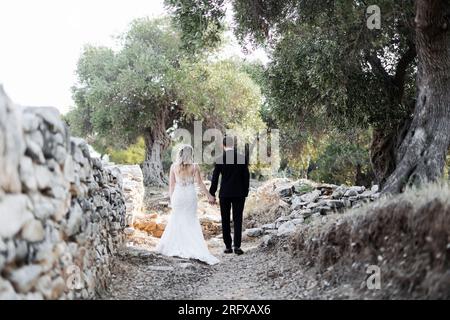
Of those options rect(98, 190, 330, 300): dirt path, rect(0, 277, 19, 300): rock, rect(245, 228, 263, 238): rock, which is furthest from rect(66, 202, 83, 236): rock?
rect(245, 228, 263, 238): rock

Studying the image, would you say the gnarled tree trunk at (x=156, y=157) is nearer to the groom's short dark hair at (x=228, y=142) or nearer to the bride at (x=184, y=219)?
the bride at (x=184, y=219)

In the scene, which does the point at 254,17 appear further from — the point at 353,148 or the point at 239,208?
the point at 353,148

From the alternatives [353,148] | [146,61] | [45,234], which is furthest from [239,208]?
[353,148]

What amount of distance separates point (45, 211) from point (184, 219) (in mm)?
5376

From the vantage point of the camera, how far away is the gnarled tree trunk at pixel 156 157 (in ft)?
81.6

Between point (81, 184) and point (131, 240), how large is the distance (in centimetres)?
575

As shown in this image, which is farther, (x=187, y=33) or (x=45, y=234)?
(x=187, y=33)

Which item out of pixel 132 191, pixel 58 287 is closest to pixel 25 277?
pixel 58 287

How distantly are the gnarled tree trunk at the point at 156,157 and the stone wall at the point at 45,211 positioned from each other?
18436 millimetres

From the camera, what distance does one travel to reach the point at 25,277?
4098 mm

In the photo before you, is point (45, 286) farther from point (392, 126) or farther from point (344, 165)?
point (344, 165)

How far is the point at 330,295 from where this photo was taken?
214 inches

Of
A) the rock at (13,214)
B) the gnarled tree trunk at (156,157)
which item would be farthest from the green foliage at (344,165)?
the rock at (13,214)

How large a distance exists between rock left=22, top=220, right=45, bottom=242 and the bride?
202 inches
